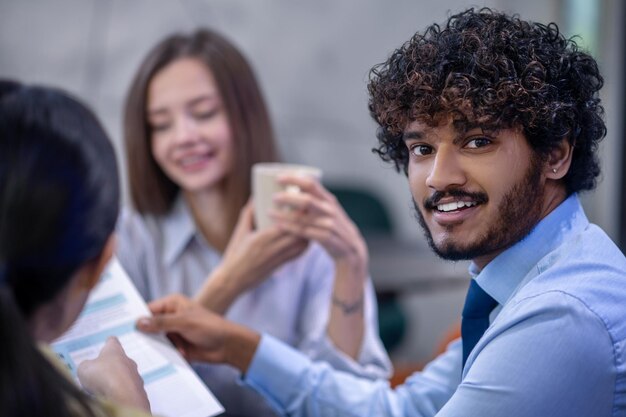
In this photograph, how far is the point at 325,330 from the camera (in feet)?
5.32

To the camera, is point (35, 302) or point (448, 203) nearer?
point (35, 302)

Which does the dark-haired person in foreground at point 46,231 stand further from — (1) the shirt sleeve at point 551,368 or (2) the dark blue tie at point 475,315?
(2) the dark blue tie at point 475,315

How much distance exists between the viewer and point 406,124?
3.56 feet

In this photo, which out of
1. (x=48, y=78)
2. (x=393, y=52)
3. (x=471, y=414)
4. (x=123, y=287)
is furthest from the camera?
(x=48, y=78)

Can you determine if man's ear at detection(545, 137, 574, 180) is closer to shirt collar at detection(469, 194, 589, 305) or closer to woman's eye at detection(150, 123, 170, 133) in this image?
shirt collar at detection(469, 194, 589, 305)

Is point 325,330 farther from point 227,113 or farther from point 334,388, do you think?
point 227,113

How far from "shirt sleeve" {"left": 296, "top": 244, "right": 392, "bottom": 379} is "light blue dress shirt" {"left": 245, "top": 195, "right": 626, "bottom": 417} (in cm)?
54

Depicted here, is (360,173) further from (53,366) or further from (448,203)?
(53,366)

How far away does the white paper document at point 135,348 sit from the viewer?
3.76 ft

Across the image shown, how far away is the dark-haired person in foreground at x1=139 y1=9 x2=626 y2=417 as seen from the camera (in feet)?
2.91

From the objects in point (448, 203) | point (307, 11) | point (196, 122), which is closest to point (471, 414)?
point (448, 203)

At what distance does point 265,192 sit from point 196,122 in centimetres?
32

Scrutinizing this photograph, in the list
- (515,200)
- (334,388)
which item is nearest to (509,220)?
(515,200)

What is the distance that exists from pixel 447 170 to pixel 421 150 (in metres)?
0.07
